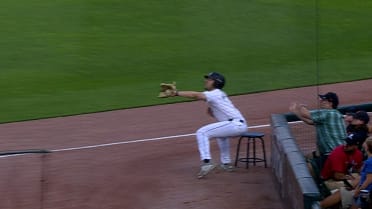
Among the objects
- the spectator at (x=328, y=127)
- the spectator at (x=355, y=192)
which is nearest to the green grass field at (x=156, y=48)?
the spectator at (x=328, y=127)

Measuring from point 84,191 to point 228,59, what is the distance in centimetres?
898

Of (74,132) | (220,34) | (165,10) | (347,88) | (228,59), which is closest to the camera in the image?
(74,132)

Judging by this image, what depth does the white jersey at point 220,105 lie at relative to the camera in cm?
1083

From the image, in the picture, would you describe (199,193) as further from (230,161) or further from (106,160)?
(106,160)

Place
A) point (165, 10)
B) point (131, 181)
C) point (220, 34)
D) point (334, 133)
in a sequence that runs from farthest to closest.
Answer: point (165, 10), point (220, 34), point (131, 181), point (334, 133)

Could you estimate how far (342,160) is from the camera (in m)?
9.21

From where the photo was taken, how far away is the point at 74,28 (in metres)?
21.5

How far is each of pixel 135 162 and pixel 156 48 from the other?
8.42m

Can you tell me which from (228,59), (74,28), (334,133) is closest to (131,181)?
(334,133)

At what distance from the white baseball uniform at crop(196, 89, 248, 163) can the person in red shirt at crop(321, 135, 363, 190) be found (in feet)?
6.07

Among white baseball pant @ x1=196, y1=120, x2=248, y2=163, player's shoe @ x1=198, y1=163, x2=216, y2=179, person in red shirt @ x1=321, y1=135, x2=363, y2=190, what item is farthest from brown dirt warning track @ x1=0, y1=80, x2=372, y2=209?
person in red shirt @ x1=321, y1=135, x2=363, y2=190

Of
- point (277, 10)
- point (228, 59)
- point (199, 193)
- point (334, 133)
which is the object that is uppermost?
point (277, 10)

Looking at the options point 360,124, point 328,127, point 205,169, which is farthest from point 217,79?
point 360,124

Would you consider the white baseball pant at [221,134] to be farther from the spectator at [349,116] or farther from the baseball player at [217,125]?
the spectator at [349,116]
